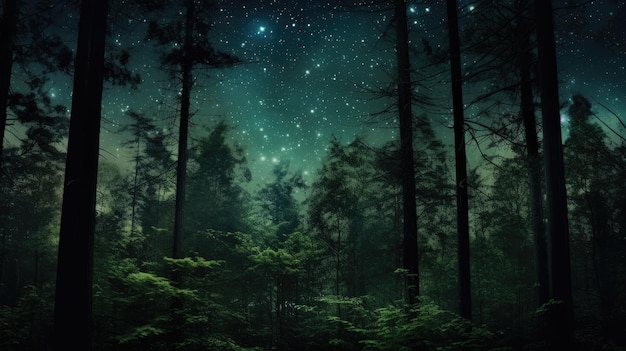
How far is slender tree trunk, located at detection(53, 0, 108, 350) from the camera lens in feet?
21.3

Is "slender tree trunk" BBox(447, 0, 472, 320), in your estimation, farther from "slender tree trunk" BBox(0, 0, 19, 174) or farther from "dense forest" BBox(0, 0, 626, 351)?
"slender tree trunk" BBox(0, 0, 19, 174)

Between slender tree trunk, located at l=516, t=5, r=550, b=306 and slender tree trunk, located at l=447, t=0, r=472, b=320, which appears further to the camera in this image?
slender tree trunk, located at l=516, t=5, r=550, b=306

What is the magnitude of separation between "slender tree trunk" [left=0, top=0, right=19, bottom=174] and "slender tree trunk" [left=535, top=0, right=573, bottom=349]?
12843mm

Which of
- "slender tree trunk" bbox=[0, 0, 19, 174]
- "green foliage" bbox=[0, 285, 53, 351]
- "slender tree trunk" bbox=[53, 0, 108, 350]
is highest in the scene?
"slender tree trunk" bbox=[0, 0, 19, 174]

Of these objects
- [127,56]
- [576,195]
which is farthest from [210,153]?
[576,195]

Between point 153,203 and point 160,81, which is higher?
point 160,81

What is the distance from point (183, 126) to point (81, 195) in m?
7.41

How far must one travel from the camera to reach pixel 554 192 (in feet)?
21.7

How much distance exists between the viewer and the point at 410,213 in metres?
11.4

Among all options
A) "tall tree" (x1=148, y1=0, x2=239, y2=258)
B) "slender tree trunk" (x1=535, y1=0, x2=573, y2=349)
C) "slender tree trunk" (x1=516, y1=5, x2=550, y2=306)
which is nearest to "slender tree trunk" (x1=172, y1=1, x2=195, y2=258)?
"tall tree" (x1=148, y1=0, x2=239, y2=258)

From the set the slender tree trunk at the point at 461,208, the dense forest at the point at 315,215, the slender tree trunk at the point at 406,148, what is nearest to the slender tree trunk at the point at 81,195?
the dense forest at the point at 315,215

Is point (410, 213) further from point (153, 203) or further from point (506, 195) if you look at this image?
point (153, 203)

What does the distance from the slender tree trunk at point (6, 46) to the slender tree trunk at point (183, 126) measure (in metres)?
4.85

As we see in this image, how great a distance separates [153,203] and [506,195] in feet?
90.1
